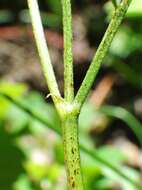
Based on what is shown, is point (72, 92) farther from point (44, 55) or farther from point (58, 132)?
point (58, 132)

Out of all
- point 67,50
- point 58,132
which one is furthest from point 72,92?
point 58,132

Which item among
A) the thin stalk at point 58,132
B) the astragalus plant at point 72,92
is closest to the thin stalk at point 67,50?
the astragalus plant at point 72,92

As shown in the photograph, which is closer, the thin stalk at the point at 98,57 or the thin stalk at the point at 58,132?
the thin stalk at the point at 98,57

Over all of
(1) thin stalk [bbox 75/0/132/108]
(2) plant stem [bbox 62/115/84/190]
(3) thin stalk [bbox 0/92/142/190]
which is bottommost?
(2) plant stem [bbox 62/115/84/190]

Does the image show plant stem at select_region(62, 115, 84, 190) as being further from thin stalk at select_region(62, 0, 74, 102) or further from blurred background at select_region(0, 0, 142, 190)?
blurred background at select_region(0, 0, 142, 190)

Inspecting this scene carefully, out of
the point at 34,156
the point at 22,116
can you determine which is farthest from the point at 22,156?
the point at 34,156

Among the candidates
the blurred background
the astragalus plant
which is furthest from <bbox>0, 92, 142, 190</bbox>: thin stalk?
the astragalus plant

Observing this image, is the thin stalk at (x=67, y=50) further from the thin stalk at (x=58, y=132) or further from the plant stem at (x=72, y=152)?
the thin stalk at (x=58, y=132)

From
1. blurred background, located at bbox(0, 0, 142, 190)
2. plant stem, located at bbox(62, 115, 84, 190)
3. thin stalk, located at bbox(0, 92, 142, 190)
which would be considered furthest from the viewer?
blurred background, located at bbox(0, 0, 142, 190)
